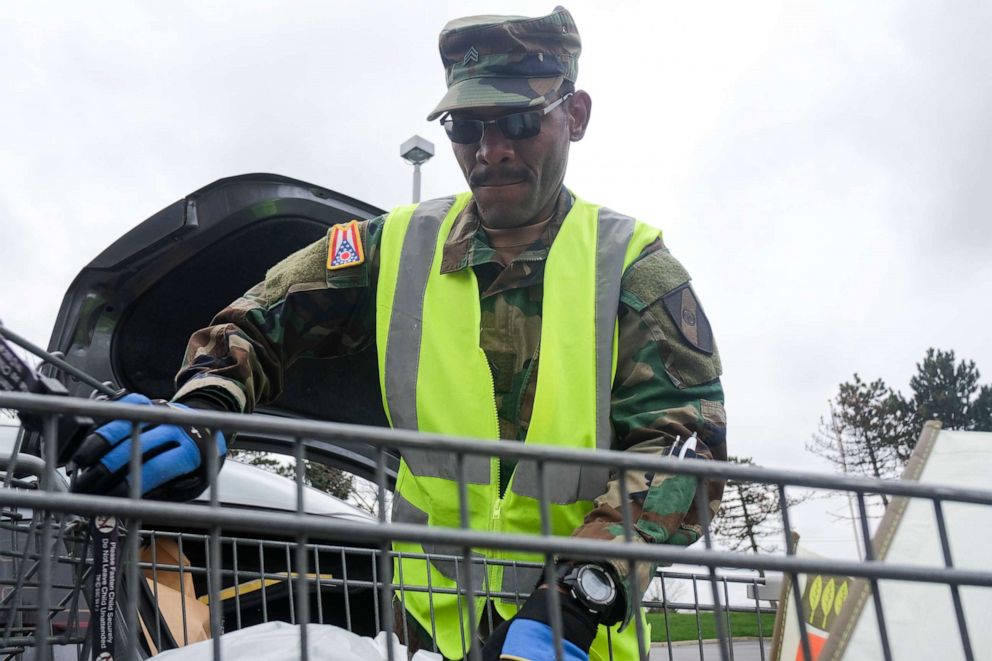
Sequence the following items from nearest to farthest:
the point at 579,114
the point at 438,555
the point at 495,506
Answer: the point at 495,506
the point at 438,555
the point at 579,114

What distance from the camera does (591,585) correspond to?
1.54m

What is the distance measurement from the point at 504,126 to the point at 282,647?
4.46ft

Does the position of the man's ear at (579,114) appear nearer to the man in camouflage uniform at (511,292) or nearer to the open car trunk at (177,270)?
the man in camouflage uniform at (511,292)

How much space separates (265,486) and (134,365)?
0.62 m

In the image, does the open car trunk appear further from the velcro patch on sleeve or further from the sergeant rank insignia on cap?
the velcro patch on sleeve

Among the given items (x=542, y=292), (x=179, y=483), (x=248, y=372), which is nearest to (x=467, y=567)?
(x=179, y=483)

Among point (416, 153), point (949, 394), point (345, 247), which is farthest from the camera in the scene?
point (949, 394)

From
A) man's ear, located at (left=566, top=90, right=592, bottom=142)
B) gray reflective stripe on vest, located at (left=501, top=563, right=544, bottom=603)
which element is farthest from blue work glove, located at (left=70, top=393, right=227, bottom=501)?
man's ear, located at (left=566, top=90, right=592, bottom=142)

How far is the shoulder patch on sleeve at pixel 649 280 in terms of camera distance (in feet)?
7.09

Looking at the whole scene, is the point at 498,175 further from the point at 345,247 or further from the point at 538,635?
the point at 538,635

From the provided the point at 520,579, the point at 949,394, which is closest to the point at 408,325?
the point at 520,579

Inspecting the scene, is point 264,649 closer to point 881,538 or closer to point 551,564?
point 551,564

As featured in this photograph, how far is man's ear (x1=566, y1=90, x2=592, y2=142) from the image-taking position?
8.20 feet

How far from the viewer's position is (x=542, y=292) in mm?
2289
